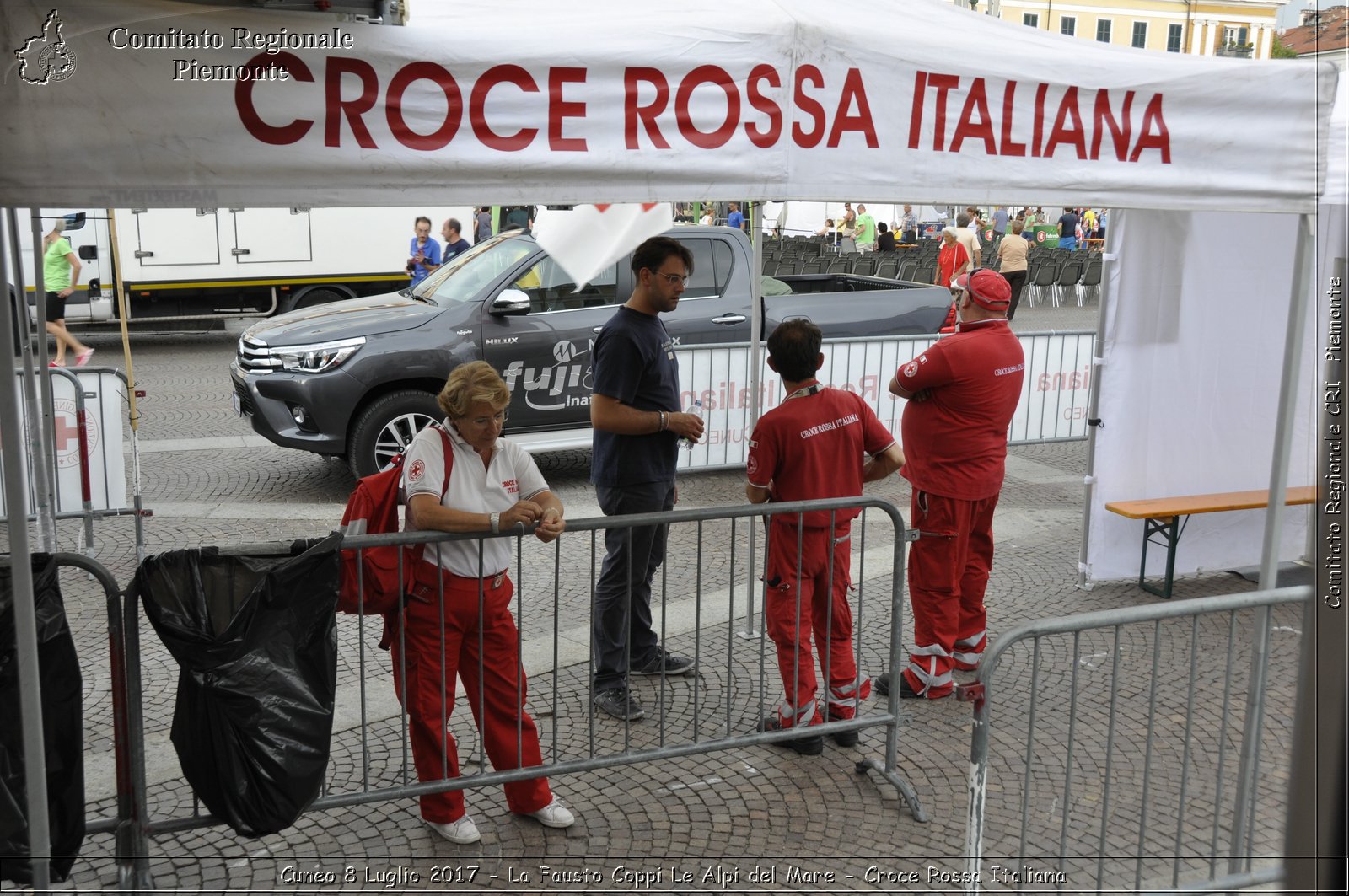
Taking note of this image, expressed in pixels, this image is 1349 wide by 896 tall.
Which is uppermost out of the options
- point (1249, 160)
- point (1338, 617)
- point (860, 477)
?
point (1249, 160)

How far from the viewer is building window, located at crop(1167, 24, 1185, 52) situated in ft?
220

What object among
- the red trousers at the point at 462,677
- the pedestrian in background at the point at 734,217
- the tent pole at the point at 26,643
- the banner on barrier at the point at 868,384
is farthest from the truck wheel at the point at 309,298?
the pedestrian in background at the point at 734,217

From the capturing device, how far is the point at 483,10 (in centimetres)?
345

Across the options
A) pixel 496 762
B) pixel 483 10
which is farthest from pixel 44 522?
pixel 483 10

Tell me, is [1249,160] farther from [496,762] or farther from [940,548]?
[496,762]

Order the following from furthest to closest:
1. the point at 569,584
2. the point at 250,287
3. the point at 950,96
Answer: the point at 250,287
the point at 569,584
the point at 950,96

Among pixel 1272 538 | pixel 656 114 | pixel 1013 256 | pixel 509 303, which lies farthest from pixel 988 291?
pixel 1013 256

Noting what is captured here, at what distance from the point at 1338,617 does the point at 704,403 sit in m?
7.74

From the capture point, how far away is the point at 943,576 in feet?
17.2

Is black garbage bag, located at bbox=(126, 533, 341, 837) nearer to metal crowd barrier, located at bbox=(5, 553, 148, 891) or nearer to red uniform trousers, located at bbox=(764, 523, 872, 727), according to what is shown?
metal crowd barrier, located at bbox=(5, 553, 148, 891)

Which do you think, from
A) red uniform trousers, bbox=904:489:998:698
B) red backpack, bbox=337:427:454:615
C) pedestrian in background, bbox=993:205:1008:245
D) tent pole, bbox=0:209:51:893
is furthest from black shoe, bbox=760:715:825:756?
pedestrian in background, bbox=993:205:1008:245

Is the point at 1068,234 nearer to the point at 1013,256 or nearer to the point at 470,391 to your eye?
the point at 1013,256

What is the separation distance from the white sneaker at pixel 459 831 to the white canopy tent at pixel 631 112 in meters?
1.33

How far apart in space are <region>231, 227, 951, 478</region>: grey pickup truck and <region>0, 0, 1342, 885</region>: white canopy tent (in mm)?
5040
